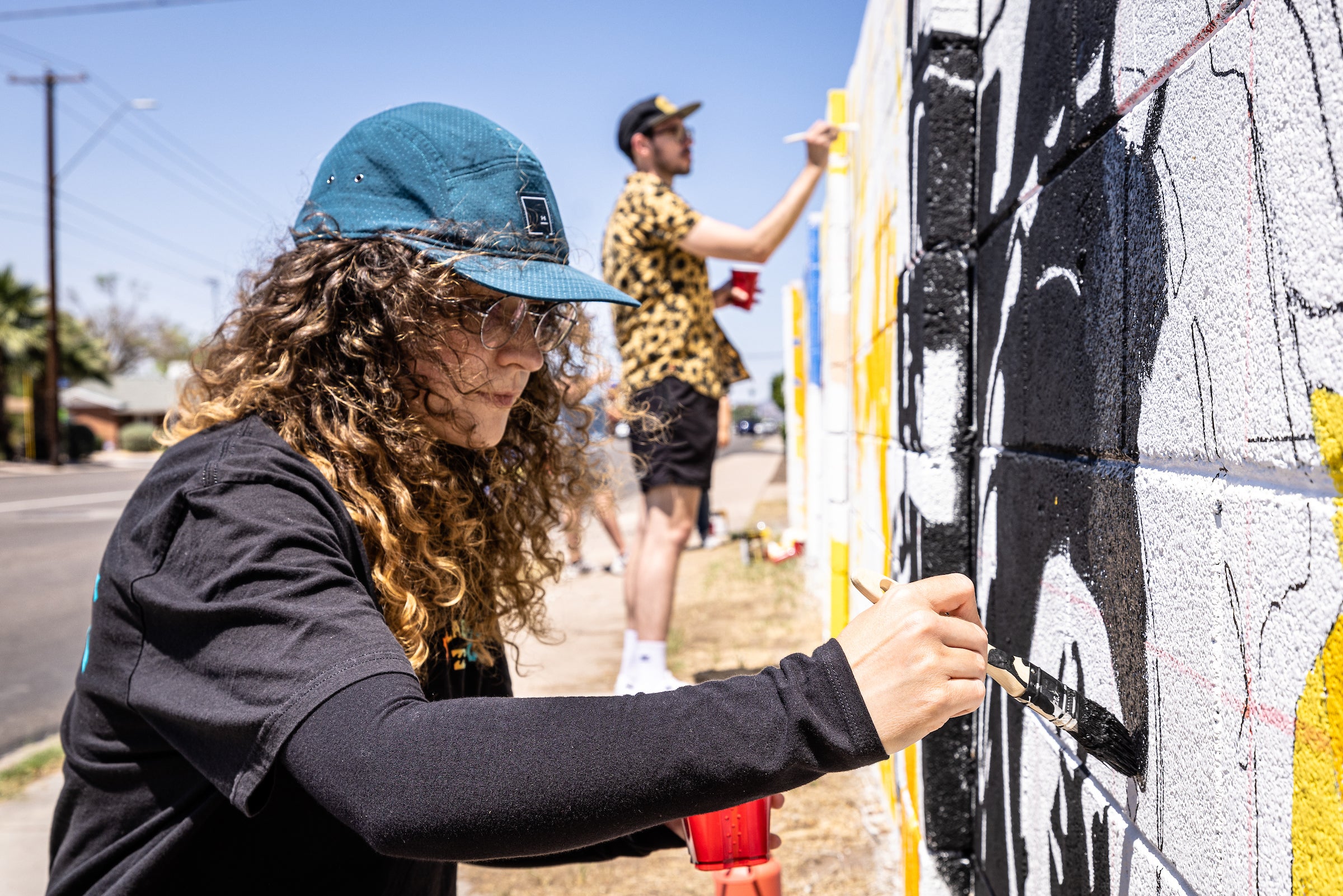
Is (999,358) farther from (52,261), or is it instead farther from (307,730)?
(52,261)

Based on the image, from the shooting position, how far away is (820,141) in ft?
10.8

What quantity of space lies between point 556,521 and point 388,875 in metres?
0.75

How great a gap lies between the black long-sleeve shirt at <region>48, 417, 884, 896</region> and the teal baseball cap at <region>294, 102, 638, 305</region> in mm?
341

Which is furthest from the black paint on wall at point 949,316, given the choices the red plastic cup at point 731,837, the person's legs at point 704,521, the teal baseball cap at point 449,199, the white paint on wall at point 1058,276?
the person's legs at point 704,521

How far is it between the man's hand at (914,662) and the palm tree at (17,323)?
1316 inches

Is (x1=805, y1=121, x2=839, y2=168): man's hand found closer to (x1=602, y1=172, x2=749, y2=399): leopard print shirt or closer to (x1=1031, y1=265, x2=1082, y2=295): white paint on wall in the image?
(x1=602, y1=172, x2=749, y2=399): leopard print shirt

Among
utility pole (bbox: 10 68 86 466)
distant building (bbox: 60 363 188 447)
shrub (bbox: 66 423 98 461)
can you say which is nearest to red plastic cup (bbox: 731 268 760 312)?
utility pole (bbox: 10 68 86 466)

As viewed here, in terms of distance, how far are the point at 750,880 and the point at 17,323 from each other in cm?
3387

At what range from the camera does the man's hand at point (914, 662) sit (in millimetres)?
914

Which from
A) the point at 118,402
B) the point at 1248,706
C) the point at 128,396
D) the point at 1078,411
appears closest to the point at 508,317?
the point at 1078,411

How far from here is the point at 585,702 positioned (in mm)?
985

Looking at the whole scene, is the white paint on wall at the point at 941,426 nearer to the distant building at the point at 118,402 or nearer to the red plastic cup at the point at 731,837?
the red plastic cup at the point at 731,837

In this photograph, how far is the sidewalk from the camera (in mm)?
2637

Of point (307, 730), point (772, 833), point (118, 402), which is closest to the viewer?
point (307, 730)
